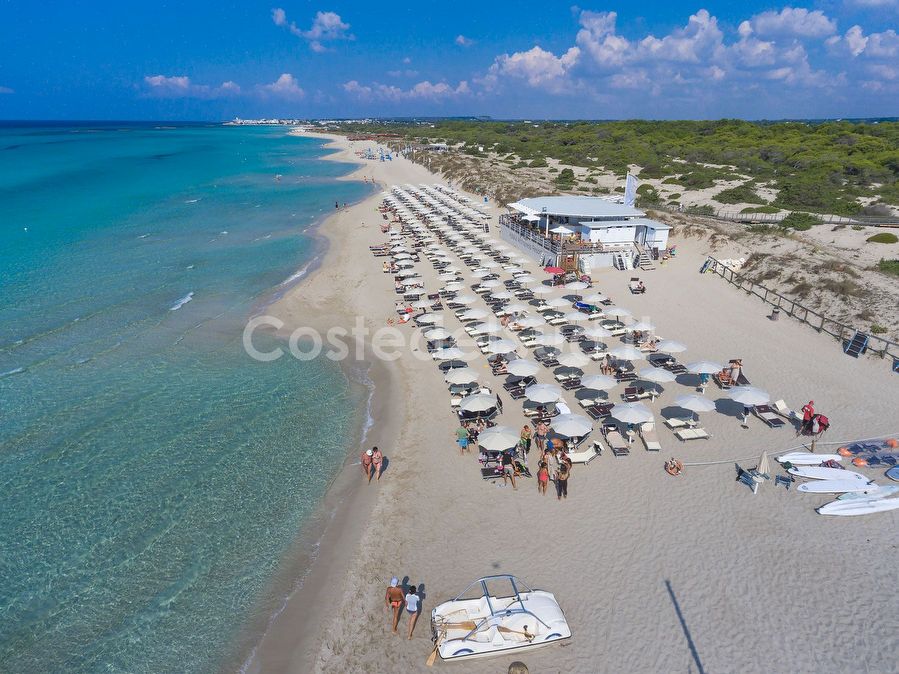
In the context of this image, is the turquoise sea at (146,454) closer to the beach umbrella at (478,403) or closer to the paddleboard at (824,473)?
the beach umbrella at (478,403)

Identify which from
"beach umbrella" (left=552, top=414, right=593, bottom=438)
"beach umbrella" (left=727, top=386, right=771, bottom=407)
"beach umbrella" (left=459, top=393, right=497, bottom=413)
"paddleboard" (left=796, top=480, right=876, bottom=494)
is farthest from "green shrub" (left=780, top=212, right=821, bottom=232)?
"beach umbrella" (left=459, top=393, right=497, bottom=413)

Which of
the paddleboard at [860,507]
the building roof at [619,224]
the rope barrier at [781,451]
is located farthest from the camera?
the building roof at [619,224]

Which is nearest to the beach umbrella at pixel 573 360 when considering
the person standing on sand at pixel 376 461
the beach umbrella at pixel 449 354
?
the beach umbrella at pixel 449 354

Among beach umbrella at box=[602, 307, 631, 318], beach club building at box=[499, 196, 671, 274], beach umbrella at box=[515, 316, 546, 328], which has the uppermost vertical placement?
beach club building at box=[499, 196, 671, 274]

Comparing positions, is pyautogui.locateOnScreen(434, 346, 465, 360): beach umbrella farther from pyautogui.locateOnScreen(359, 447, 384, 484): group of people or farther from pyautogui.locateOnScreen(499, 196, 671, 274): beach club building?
pyautogui.locateOnScreen(499, 196, 671, 274): beach club building

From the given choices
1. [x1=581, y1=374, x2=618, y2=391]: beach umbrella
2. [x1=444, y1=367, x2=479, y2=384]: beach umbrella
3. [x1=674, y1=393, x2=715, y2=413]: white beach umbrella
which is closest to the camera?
[x1=674, y1=393, x2=715, y2=413]: white beach umbrella

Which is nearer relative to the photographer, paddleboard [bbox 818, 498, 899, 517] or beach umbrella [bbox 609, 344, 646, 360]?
paddleboard [bbox 818, 498, 899, 517]

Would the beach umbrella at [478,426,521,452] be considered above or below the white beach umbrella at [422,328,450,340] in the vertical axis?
below
